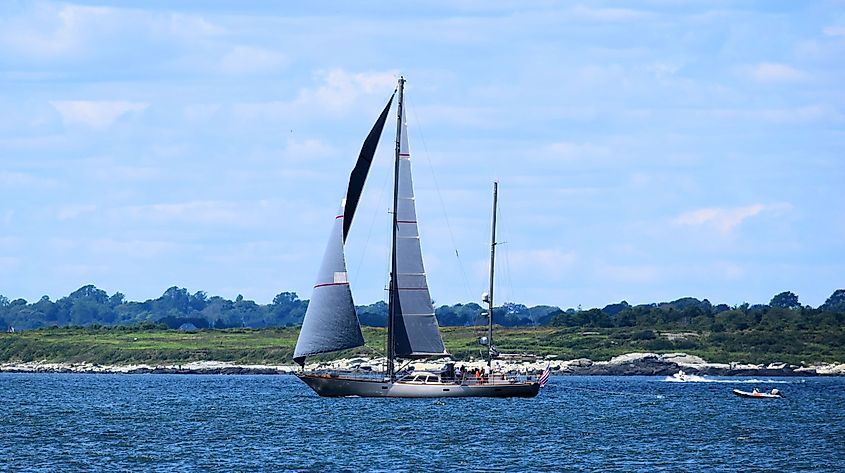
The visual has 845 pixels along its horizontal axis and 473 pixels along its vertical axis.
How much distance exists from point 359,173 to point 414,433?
26901 mm

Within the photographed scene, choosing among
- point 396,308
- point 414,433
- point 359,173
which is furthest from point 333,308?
point 414,433

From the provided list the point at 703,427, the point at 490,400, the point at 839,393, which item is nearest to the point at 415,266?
the point at 490,400

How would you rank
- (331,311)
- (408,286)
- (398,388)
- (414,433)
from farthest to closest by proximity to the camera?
(408,286), (398,388), (331,311), (414,433)

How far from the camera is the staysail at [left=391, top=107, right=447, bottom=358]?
102 m

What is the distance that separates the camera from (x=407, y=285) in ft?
337

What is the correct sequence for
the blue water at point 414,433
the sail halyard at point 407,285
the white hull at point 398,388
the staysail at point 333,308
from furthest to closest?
1. the sail halyard at point 407,285
2. the white hull at point 398,388
3. the staysail at point 333,308
4. the blue water at point 414,433

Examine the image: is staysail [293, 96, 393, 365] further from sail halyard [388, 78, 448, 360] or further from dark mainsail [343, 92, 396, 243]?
sail halyard [388, 78, 448, 360]

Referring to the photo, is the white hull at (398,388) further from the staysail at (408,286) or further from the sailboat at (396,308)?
the staysail at (408,286)

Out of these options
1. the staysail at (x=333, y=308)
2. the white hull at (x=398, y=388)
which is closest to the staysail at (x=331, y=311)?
the staysail at (x=333, y=308)

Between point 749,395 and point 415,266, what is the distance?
42.4 meters

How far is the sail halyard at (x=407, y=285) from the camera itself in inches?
4035

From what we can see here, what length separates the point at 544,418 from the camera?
93750 millimetres

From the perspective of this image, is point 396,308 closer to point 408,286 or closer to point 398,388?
point 408,286

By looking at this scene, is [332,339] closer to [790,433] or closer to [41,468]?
[790,433]
